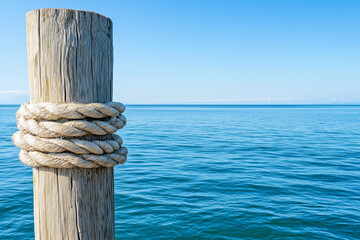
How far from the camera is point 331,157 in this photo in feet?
37.6

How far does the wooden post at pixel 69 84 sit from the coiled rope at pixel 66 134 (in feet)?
0.21

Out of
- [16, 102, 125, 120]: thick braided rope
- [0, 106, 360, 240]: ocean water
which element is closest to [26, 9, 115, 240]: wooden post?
[16, 102, 125, 120]: thick braided rope

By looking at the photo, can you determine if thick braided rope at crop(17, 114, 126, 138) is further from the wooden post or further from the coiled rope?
the wooden post

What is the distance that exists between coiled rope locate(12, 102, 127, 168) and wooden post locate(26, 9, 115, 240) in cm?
7

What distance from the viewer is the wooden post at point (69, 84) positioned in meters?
1.46

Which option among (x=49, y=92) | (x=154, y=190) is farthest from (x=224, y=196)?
(x=49, y=92)

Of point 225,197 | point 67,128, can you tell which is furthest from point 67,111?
point 225,197

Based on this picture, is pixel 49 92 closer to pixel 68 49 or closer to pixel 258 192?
pixel 68 49

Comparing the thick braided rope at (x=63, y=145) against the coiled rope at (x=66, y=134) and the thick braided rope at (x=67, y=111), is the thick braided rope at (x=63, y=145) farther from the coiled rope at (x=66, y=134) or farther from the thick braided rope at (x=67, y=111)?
the thick braided rope at (x=67, y=111)

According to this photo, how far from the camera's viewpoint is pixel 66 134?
1.46 meters

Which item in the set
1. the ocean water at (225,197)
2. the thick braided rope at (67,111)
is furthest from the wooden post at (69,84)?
the ocean water at (225,197)

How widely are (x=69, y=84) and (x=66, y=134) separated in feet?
0.90

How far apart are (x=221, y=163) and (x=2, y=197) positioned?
701 centimetres

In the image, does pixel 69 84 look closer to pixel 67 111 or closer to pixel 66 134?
pixel 67 111
